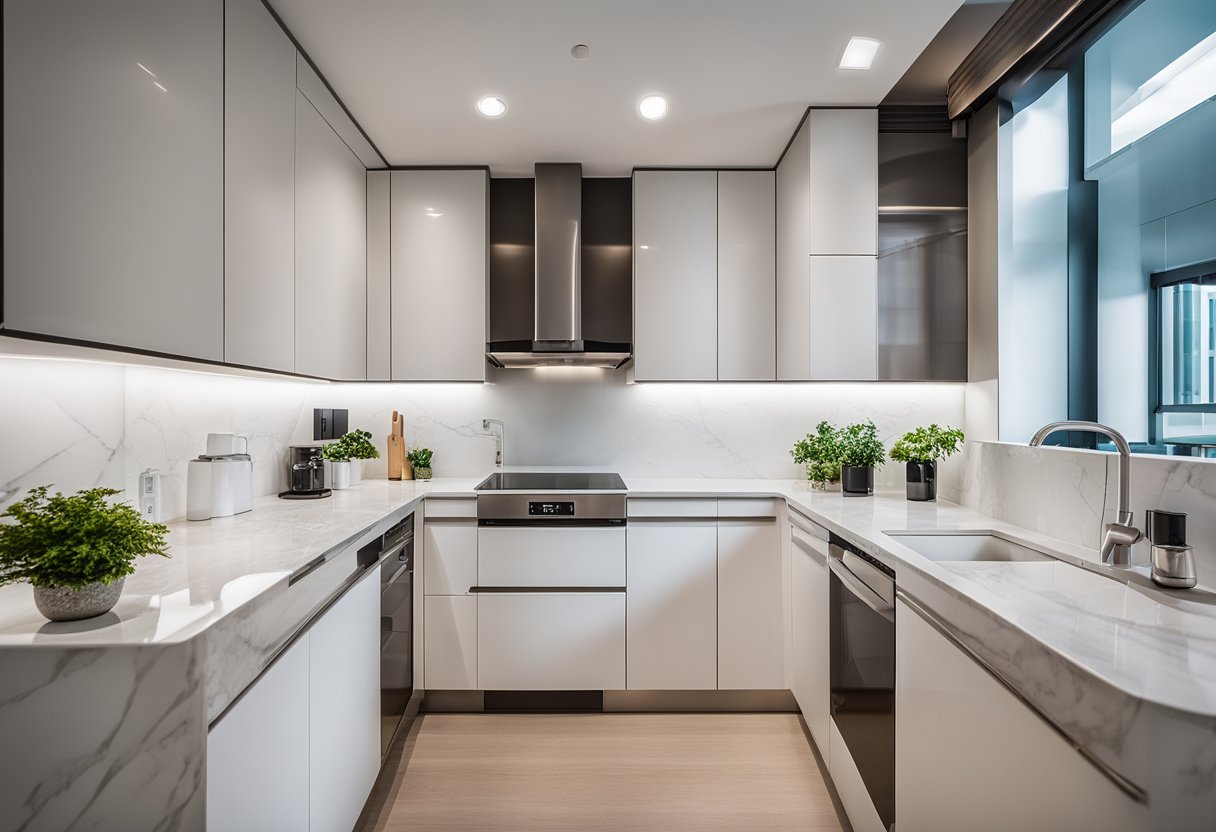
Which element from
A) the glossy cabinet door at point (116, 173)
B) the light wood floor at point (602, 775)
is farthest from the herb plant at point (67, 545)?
the light wood floor at point (602, 775)

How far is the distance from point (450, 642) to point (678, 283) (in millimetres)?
1955

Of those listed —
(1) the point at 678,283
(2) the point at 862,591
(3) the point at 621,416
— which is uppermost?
(1) the point at 678,283

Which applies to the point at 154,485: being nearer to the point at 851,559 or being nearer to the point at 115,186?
the point at 115,186

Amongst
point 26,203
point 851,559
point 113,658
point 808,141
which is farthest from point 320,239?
point 851,559

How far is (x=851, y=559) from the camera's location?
6.07 feet

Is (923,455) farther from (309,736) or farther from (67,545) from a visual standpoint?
(67,545)

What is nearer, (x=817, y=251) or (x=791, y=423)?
(x=817, y=251)

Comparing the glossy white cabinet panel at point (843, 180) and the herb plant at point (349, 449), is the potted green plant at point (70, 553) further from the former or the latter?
the glossy white cabinet panel at point (843, 180)

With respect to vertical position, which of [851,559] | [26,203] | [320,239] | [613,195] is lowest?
[851,559]

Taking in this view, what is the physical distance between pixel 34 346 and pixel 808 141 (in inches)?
102

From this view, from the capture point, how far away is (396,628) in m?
2.29

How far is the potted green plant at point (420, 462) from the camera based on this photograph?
307cm

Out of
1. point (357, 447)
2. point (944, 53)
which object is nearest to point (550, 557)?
point (357, 447)

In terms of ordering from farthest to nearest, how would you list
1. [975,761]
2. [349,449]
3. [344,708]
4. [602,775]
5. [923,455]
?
[349,449] < [923,455] < [602,775] < [344,708] < [975,761]
